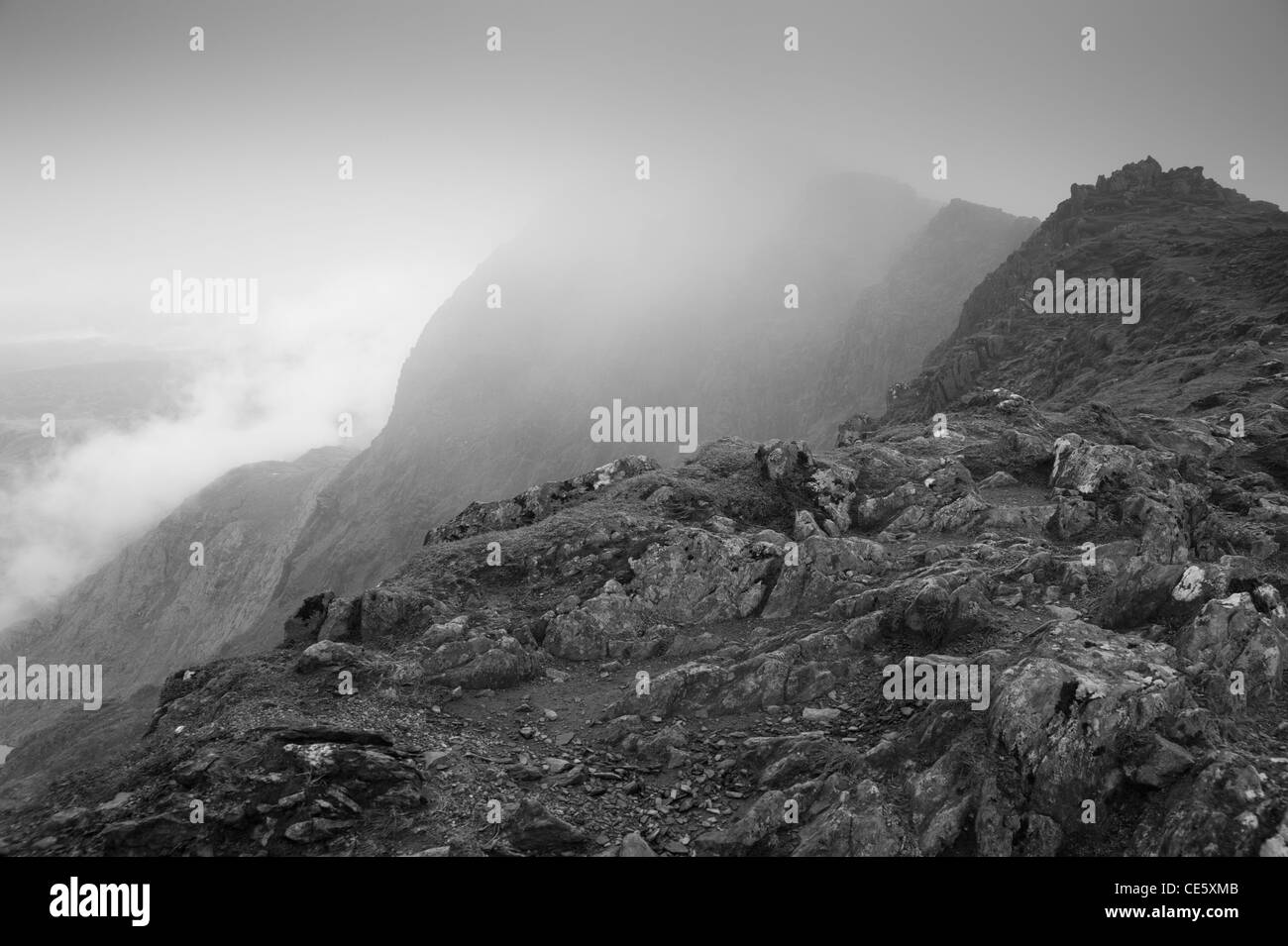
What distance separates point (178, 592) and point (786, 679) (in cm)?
18451

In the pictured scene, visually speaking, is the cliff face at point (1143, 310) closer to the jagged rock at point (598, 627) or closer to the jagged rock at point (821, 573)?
the jagged rock at point (821, 573)

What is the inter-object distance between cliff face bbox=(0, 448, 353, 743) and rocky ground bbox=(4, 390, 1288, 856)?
13707 cm

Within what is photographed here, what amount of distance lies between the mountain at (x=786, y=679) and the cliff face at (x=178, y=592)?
13642cm

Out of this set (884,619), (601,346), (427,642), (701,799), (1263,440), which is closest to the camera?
(701,799)

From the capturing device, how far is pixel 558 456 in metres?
138

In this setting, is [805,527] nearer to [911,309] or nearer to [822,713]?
[822,713]

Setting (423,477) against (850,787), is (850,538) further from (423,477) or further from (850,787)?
(423,477)

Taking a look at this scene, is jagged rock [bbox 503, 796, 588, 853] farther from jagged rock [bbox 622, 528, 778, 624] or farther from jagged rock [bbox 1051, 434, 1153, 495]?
jagged rock [bbox 1051, 434, 1153, 495]

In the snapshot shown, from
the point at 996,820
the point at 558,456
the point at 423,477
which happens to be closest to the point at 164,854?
the point at 996,820

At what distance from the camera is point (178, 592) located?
506 ft

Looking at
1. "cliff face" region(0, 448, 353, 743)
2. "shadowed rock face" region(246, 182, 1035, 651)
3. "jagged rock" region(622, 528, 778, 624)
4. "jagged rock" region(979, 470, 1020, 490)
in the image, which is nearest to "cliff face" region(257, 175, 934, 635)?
"shadowed rock face" region(246, 182, 1035, 651)

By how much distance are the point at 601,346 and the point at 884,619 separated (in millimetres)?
151799

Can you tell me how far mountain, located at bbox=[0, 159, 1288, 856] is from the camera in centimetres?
1073
